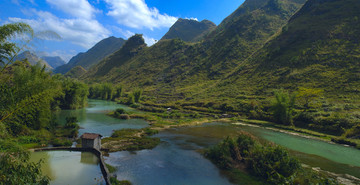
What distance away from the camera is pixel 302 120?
205 feet

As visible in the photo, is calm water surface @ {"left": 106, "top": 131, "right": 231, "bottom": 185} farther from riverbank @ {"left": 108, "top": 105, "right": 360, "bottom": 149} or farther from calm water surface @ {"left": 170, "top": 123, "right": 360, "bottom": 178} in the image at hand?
riverbank @ {"left": 108, "top": 105, "right": 360, "bottom": 149}

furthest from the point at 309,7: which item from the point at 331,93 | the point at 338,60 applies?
the point at 331,93

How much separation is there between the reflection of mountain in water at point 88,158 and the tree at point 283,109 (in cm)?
5894

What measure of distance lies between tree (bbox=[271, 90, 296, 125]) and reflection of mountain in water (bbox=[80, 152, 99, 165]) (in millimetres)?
58937

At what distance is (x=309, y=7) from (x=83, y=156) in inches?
7266

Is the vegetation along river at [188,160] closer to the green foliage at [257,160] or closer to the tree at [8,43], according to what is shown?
the green foliage at [257,160]

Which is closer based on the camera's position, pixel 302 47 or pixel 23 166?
pixel 23 166

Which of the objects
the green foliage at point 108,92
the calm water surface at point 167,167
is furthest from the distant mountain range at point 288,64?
the calm water surface at point 167,167

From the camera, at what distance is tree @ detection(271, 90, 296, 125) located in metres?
64.2

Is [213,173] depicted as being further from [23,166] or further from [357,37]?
[357,37]

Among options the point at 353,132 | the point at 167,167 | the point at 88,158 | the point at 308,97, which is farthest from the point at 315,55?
the point at 88,158

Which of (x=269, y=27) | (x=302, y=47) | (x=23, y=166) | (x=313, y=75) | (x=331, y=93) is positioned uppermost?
(x=269, y=27)

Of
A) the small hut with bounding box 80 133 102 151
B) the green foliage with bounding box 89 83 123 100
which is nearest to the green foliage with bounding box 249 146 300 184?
the small hut with bounding box 80 133 102 151

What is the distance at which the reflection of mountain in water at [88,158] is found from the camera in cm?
2897
